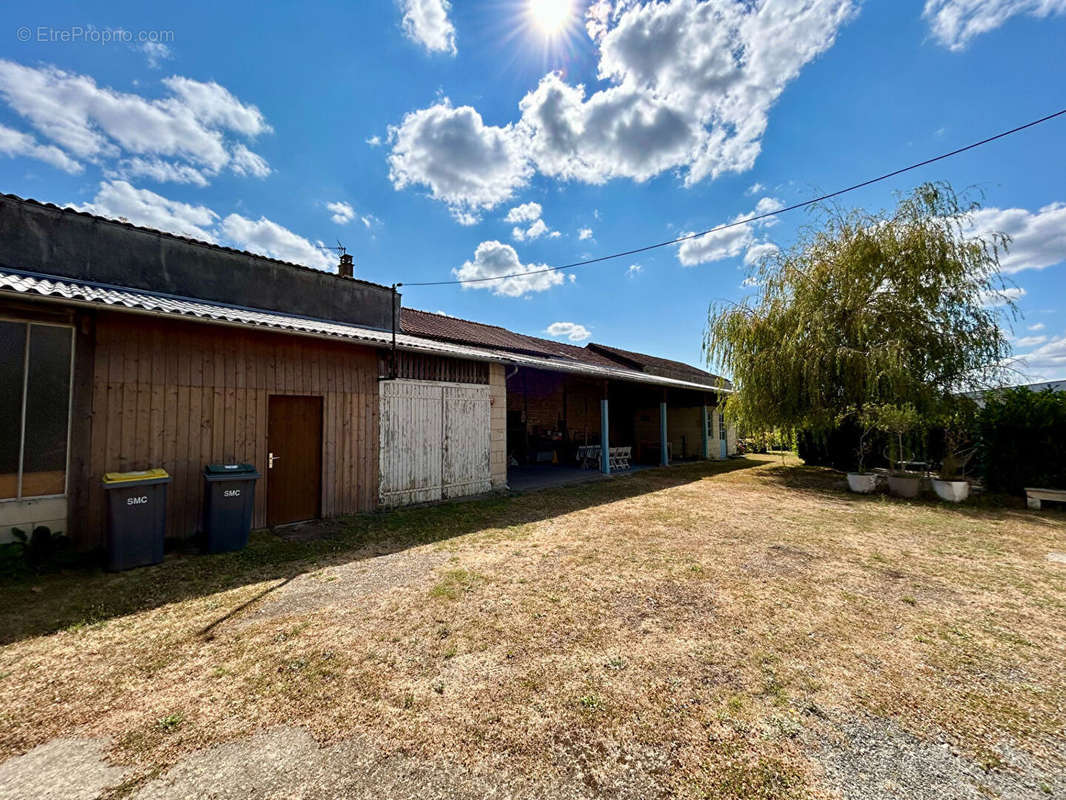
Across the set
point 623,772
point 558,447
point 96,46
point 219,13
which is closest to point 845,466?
point 558,447

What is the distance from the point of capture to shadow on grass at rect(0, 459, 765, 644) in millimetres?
3445

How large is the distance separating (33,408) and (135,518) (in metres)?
1.64

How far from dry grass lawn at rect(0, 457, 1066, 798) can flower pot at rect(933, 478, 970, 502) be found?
360 cm

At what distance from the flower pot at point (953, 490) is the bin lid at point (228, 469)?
1259cm

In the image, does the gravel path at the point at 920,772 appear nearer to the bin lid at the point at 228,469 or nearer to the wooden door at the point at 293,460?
the bin lid at the point at 228,469

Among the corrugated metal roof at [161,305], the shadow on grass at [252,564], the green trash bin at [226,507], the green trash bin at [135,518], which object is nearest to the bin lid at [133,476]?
the green trash bin at [135,518]

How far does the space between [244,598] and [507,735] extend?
3014mm

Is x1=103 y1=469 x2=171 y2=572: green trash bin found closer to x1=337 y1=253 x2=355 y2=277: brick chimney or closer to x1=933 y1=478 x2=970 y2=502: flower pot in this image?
x1=337 y1=253 x2=355 y2=277: brick chimney

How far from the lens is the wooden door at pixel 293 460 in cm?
606

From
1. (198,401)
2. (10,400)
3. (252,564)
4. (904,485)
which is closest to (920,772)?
(252,564)

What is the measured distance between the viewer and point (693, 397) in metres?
17.6

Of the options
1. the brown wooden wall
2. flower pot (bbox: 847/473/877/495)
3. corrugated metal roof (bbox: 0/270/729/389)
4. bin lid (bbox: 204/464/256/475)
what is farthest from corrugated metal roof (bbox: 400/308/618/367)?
flower pot (bbox: 847/473/877/495)

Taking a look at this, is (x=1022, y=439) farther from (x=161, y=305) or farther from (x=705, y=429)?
(x=161, y=305)

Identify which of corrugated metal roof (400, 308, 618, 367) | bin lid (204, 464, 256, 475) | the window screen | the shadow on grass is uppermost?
corrugated metal roof (400, 308, 618, 367)
